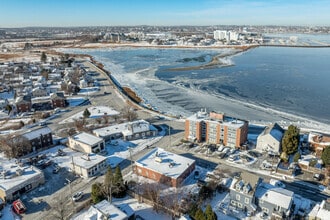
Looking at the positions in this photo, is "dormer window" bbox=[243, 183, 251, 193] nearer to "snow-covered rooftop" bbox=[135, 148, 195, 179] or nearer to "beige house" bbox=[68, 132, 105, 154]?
"snow-covered rooftop" bbox=[135, 148, 195, 179]

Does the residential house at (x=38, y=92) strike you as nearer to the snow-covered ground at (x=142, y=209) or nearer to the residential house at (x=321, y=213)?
the snow-covered ground at (x=142, y=209)

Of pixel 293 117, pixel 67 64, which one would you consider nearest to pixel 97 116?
pixel 293 117

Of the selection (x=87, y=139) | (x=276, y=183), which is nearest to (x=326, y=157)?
(x=276, y=183)

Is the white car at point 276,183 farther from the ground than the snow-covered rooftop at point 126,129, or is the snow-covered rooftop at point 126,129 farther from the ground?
the snow-covered rooftop at point 126,129

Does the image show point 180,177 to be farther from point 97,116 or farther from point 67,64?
point 67,64

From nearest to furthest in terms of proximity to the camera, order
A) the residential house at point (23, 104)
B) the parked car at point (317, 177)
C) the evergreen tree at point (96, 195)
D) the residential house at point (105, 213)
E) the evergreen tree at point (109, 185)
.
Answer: the residential house at point (105, 213) → the evergreen tree at point (96, 195) → the evergreen tree at point (109, 185) → the parked car at point (317, 177) → the residential house at point (23, 104)

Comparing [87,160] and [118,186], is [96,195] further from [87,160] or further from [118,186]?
[87,160]

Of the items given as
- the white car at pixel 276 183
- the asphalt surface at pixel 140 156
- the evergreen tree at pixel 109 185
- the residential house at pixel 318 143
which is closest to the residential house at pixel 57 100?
the asphalt surface at pixel 140 156

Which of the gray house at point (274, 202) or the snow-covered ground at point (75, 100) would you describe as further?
the snow-covered ground at point (75, 100)
